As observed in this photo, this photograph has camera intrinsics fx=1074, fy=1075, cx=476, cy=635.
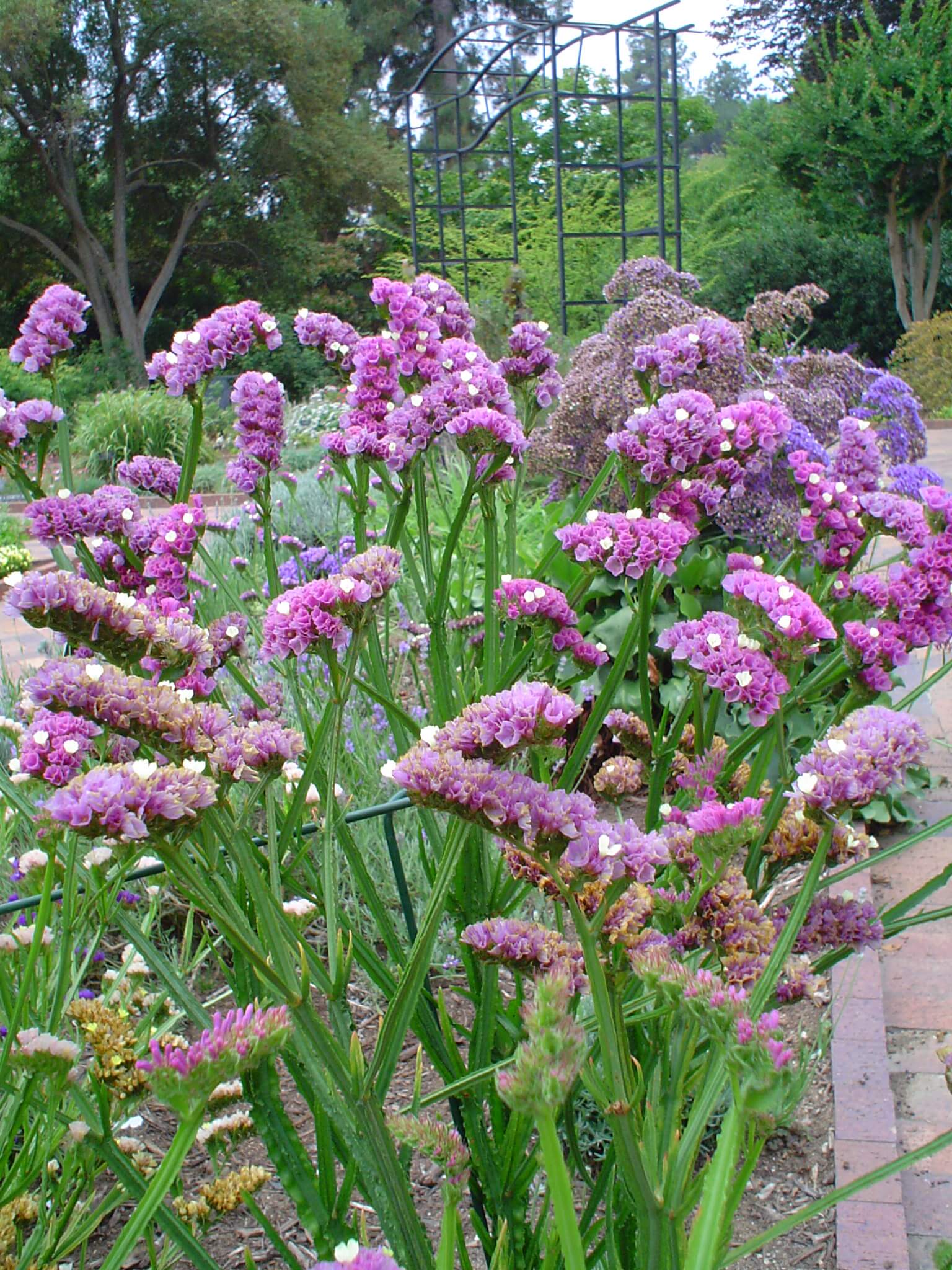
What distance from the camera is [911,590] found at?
1447 millimetres

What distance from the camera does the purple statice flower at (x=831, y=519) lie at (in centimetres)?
191

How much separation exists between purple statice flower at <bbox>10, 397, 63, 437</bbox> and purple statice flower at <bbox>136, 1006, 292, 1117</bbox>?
1.36 m

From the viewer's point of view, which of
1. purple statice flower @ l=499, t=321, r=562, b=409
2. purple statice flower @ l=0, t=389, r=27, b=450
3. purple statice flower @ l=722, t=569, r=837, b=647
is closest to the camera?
purple statice flower @ l=722, t=569, r=837, b=647

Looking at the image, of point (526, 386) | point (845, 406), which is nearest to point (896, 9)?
point (845, 406)

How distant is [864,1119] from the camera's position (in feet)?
6.54

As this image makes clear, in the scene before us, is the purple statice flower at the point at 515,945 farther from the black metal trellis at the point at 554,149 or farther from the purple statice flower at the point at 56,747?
the black metal trellis at the point at 554,149

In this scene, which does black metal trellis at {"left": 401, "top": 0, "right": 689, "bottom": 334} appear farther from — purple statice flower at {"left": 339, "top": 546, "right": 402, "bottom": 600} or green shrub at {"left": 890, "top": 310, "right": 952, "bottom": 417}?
purple statice flower at {"left": 339, "top": 546, "right": 402, "bottom": 600}

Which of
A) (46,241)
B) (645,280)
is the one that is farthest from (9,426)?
(46,241)

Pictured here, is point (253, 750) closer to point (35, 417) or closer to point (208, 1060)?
point (208, 1060)

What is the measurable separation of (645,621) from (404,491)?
0.50 m

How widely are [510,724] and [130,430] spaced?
12.0 meters

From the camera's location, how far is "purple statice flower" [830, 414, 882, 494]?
7.00 feet

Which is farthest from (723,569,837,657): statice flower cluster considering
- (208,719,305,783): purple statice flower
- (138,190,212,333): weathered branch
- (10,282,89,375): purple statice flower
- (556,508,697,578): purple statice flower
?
(138,190,212,333): weathered branch

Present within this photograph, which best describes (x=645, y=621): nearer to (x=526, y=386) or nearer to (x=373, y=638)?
(x=373, y=638)
